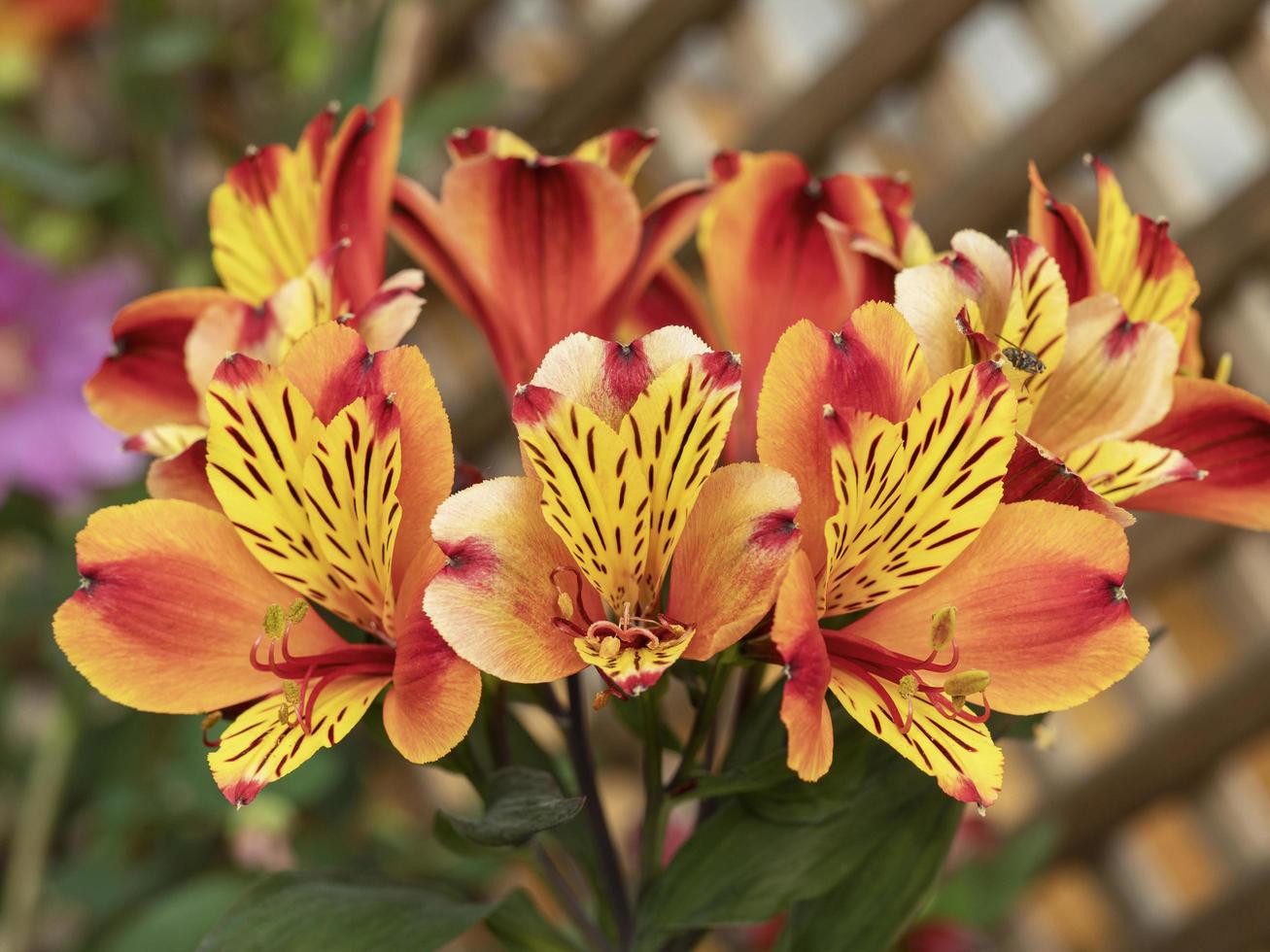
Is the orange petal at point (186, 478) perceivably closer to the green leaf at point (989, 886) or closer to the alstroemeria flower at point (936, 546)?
the alstroemeria flower at point (936, 546)

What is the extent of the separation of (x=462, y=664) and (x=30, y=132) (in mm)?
1103

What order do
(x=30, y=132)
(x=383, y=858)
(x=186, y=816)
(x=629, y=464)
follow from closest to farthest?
(x=629, y=464), (x=186, y=816), (x=383, y=858), (x=30, y=132)

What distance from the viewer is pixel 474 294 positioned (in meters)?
0.31

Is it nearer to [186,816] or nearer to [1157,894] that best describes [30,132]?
[186,816]

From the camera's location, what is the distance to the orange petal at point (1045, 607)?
227 millimetres

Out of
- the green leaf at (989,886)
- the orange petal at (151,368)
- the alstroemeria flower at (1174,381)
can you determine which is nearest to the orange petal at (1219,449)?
the alstroemeria flower at (1174,381)

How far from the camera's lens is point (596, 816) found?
29cm

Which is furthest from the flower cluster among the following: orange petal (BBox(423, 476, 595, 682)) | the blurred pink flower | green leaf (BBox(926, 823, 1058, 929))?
the blurred pink flower

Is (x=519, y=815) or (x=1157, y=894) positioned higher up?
(x=519, y=815)

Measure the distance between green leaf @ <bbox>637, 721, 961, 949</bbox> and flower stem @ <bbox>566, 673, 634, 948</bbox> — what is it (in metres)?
0.01

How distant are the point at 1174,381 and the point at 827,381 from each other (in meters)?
0.10

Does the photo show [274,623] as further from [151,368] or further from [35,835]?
[35,835]

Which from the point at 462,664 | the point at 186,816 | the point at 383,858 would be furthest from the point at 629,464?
the point at 383,858

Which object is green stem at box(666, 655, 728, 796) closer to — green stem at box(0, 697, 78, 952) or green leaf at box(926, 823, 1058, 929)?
green leaf at box(926, 823, 1058, 929)
